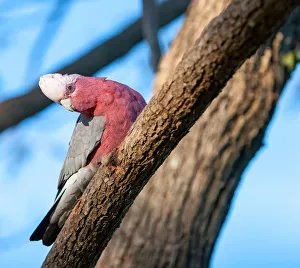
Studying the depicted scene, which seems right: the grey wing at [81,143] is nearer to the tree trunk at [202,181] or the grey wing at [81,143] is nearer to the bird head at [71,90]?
the bird head at [71,90]

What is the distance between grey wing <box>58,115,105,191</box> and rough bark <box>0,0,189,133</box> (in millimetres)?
2473

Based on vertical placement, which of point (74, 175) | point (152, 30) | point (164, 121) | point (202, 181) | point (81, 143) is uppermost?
point (152, 30)

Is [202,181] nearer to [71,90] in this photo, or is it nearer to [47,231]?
[47,231]

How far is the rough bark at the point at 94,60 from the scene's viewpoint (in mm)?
6461

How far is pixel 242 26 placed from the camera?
2604mm

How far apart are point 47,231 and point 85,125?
24.5 inches

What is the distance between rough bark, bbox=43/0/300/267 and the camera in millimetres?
2615

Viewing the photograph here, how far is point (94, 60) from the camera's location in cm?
677

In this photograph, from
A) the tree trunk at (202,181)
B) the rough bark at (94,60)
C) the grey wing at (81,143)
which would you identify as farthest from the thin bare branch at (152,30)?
the grey wing at (81,143)

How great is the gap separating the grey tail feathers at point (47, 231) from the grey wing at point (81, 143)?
0.19m

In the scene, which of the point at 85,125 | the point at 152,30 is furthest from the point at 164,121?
the point at 152,30

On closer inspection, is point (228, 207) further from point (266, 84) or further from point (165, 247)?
point (266, 84)

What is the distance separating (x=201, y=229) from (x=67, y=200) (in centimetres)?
152

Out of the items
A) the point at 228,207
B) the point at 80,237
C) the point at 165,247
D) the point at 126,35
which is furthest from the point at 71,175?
the point at 126,35
